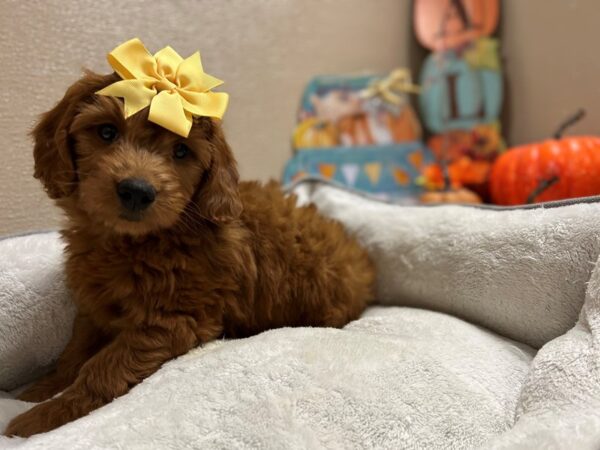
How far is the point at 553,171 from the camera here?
240 cm

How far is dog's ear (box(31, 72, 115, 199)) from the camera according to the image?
4.15ft

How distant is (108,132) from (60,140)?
0.35 ft

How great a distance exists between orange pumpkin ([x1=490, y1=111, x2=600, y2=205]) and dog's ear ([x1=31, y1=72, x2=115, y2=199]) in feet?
6.19

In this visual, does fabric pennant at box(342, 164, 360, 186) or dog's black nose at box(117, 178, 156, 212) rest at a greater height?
dog's black nose at box(117, 178, 156, 212)

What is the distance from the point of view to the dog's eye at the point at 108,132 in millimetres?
1265

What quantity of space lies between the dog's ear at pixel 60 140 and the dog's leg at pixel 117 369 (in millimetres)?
382

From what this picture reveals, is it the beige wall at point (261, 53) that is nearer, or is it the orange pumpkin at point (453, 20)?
the beige wall at point (261, 53)

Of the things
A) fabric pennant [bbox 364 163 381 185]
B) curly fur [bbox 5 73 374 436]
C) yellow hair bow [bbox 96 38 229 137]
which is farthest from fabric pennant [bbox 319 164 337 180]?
yellow hair bow [bbox 96 38 229 137]

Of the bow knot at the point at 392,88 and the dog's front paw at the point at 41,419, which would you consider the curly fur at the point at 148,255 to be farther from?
the bow knot at the point at 392,88

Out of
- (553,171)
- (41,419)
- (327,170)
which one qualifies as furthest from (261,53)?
(41,419)

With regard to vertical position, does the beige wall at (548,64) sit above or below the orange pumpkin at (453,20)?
below

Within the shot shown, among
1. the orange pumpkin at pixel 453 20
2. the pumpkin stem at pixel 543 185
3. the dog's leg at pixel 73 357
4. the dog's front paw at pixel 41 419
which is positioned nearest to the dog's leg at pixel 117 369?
the dog's front paw at pixel 41 419

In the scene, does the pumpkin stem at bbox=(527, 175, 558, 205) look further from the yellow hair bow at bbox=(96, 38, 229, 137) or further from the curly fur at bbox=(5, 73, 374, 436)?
the yellow hair bow at bbox=(96, 38, 229, 137)

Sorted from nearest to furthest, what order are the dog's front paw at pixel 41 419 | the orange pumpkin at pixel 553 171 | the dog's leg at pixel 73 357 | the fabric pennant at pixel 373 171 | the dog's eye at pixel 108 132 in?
the dog's front paw at pixel 41 419 < the dog's eye at pixel 108 132 < the dog's leg at pixel 73 357 < the orange pumpkin at pixel 553 171 < the fabric pennant at pixel 373 171
